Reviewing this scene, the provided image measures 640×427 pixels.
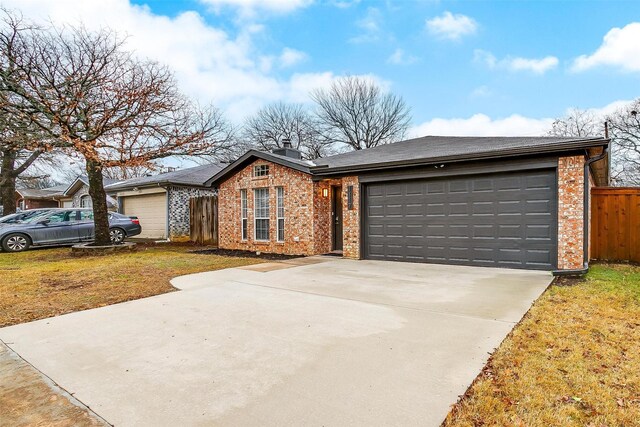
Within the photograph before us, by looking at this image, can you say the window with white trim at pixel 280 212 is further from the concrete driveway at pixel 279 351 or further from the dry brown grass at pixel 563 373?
the dry brown grass at pixel 563 373

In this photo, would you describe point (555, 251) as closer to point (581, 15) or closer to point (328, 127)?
point (581, 15)

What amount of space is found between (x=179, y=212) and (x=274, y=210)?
6571mm

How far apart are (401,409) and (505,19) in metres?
13.2

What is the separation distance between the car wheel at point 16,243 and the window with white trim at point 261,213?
7843 mm

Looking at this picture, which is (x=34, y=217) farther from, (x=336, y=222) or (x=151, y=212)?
(x=336, y=222)

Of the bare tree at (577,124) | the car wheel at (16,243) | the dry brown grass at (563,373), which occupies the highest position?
the bare tree at (577,124)

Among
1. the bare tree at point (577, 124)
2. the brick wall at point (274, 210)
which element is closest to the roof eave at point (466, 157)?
the brick wall at point (274, 210)

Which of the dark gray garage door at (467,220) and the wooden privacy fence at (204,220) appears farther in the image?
the wooden privacy fence at (204,220)

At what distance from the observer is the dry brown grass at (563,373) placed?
218cm

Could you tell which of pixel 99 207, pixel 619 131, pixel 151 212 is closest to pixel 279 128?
pixel 151 212

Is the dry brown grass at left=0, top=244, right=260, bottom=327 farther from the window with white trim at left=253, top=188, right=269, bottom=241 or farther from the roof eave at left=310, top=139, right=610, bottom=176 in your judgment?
the roof eave at left=310, top=139, right=610, bottom=176

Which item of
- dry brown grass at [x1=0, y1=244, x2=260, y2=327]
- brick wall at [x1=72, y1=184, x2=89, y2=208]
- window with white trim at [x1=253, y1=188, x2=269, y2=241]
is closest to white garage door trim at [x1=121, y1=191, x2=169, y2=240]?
dry brown grass at [x1=0, y1=244, x2=260, y2=327]

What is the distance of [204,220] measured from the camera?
14438mm

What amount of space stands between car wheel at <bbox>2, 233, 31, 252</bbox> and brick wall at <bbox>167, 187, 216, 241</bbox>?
4.87 metres
